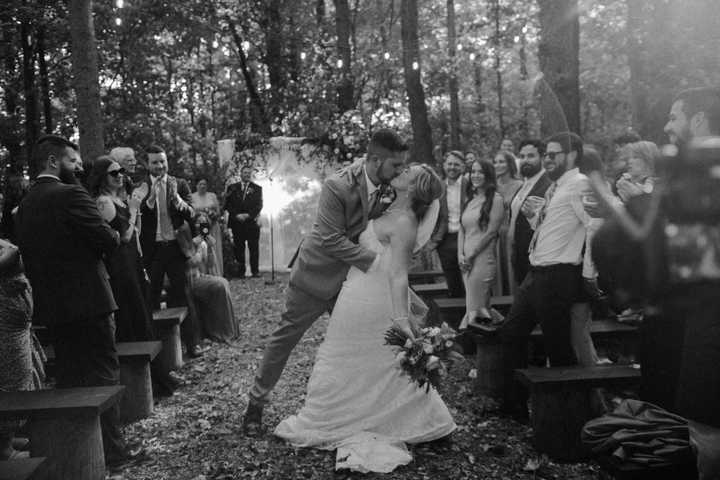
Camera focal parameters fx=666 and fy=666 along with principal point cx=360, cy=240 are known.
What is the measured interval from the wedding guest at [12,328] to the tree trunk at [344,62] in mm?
13697

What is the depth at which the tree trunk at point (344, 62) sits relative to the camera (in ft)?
58.4

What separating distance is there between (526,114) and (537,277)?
100 feet

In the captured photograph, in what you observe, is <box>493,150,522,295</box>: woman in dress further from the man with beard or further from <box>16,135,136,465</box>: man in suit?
<box>16,135,136,465</box>: man in suit

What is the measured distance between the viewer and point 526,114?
34250 millimetres

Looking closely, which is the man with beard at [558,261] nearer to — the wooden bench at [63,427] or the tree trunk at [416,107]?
the wooden bench at [63,427]

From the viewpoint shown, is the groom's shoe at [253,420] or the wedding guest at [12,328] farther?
the groom's shoe at [253,420]

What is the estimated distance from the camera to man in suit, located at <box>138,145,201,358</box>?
755cm

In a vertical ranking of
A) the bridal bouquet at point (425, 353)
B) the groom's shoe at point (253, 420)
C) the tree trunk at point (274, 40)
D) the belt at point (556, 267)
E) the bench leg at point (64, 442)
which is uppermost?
the tree trunk at point (274, 40)

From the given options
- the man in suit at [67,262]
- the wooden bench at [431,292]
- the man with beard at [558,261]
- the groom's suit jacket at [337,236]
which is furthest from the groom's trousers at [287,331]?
the wooden bench at [431,292]

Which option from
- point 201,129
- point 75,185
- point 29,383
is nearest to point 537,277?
point 75,185

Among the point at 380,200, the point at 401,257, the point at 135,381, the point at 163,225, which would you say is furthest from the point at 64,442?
the point at 163,225

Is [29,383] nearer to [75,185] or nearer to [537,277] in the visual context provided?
[75,185]

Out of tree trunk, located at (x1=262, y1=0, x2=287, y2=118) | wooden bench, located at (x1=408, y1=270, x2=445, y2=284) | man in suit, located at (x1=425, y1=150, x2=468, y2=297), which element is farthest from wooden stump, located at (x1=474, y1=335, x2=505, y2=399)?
tree trunk, located at (x1=262, y1=0, x2=287, y2=118)

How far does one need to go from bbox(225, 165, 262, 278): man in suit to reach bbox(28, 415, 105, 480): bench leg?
36.0 ft
